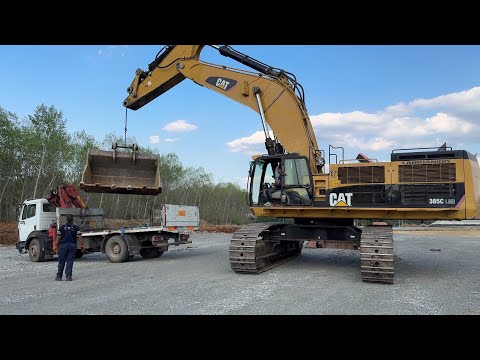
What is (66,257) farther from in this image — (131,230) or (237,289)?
(237,289)

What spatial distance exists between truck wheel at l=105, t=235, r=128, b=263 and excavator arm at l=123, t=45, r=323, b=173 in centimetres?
459

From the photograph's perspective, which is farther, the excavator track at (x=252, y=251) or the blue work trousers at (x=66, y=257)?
the excavator track at (x=252, y=251)

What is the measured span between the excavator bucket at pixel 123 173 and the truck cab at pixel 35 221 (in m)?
3.30

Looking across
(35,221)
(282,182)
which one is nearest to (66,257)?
(282,182)

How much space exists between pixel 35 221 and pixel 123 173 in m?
4.43

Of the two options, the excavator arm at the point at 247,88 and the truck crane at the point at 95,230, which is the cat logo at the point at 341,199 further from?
the truck crane at the point at 95,230

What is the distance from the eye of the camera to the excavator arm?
39.2 ft

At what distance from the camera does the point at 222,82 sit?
507 inches

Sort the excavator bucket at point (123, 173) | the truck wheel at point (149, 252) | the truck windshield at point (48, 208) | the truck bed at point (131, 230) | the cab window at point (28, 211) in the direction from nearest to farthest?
the excavator bucket at point (123, 173) → the truck bed at point (131, 230) → the truck wheel at point (149, 252) → the truck windshield at point (48, 208) → the cab window at point (28, 211)

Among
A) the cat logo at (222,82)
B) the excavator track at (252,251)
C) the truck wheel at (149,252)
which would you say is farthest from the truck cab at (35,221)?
the excavator track at (252,251)

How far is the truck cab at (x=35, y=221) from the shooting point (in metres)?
14.9

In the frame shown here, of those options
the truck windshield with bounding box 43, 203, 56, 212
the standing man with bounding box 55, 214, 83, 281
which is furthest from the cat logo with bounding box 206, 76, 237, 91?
the truck windshield with bounding box 43, 203, 56, 212
